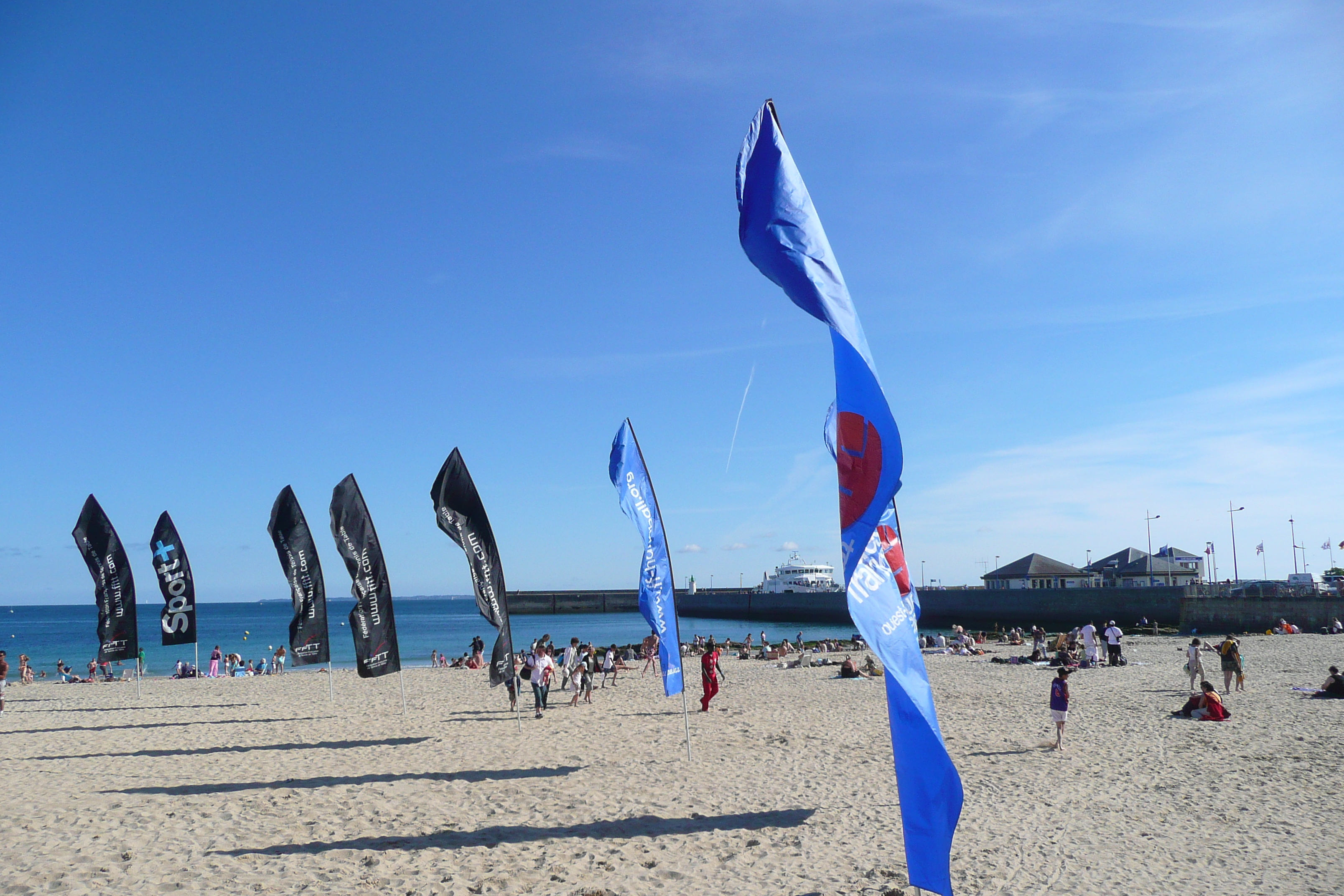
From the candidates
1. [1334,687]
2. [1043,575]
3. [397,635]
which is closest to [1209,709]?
[1334,687]

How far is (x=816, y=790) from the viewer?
997 cm

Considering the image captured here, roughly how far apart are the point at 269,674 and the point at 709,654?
73.8ft

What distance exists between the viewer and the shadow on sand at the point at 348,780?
1010cm

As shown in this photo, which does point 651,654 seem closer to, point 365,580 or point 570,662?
point 570,662

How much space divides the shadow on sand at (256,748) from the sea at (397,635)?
2215 cm

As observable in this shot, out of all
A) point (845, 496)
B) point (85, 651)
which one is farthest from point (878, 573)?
point (85, 651)

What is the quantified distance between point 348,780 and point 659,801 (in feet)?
14.4

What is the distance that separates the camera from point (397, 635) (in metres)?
33.1

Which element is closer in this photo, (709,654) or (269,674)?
(709,654)

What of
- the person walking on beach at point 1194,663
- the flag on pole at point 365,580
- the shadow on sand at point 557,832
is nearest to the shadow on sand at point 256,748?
the flag on pole at point 365,580

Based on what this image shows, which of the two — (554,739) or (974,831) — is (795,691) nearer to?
(554,739)

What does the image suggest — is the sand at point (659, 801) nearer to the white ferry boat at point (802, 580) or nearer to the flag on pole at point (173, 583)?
the flag on pole at point (173, 583)

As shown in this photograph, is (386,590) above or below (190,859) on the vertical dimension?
above

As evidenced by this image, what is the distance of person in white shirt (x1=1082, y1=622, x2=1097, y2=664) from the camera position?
76.2 ft
